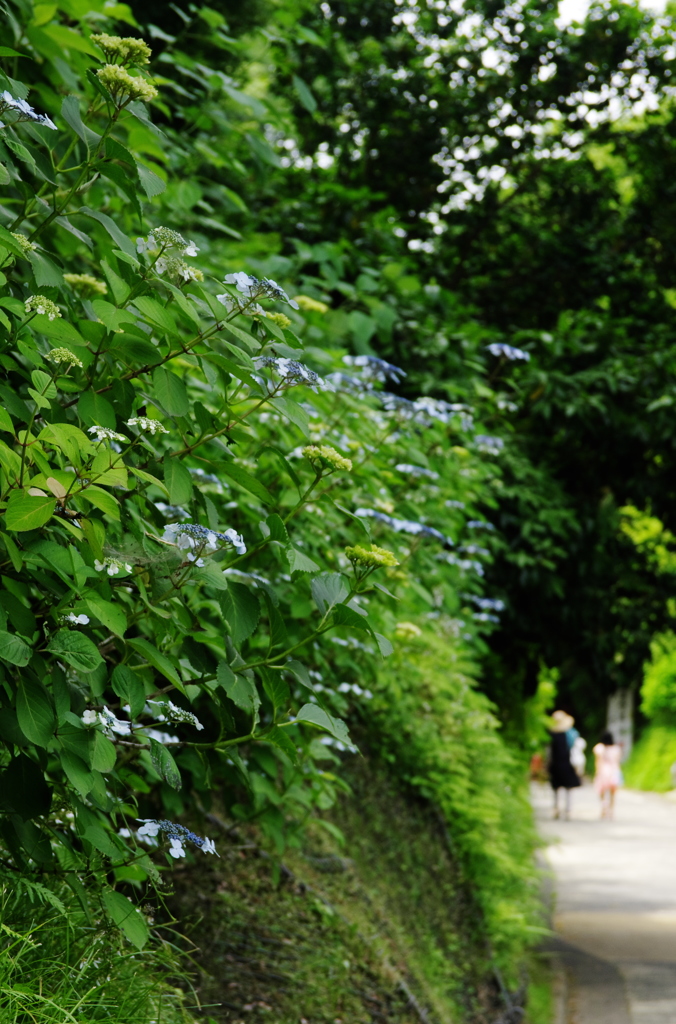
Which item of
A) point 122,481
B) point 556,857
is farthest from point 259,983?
point 556,857

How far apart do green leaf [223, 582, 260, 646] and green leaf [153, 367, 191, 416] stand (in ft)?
1.20

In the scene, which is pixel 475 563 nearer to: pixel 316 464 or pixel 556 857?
pixel 316 464

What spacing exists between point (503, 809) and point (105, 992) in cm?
559

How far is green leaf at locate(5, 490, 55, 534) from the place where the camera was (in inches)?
66.1

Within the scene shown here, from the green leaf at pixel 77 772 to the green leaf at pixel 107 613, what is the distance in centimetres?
28

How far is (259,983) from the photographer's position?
3.96m

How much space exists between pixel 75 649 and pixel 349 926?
10.7ft

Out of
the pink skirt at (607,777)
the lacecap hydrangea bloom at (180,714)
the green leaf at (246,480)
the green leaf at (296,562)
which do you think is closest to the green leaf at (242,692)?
the lacecap hydrangea bloom at (180,714)

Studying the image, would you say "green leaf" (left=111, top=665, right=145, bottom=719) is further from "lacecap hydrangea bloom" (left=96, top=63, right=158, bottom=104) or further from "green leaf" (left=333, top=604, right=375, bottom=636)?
"lacecap hydrangea bloom" (left=96, top=63, right=158, bottom=104)

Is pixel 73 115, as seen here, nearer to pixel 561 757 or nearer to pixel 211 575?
pixel 211 575

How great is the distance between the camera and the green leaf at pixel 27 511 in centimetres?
168

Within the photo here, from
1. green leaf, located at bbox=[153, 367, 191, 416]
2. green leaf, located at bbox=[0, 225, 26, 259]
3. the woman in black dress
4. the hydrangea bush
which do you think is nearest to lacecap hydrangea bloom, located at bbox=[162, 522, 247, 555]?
the hydrangea bush

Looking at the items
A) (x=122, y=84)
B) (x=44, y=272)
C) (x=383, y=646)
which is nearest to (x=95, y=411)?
(x=44, y=272)

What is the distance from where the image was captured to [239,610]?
2.08 metres
